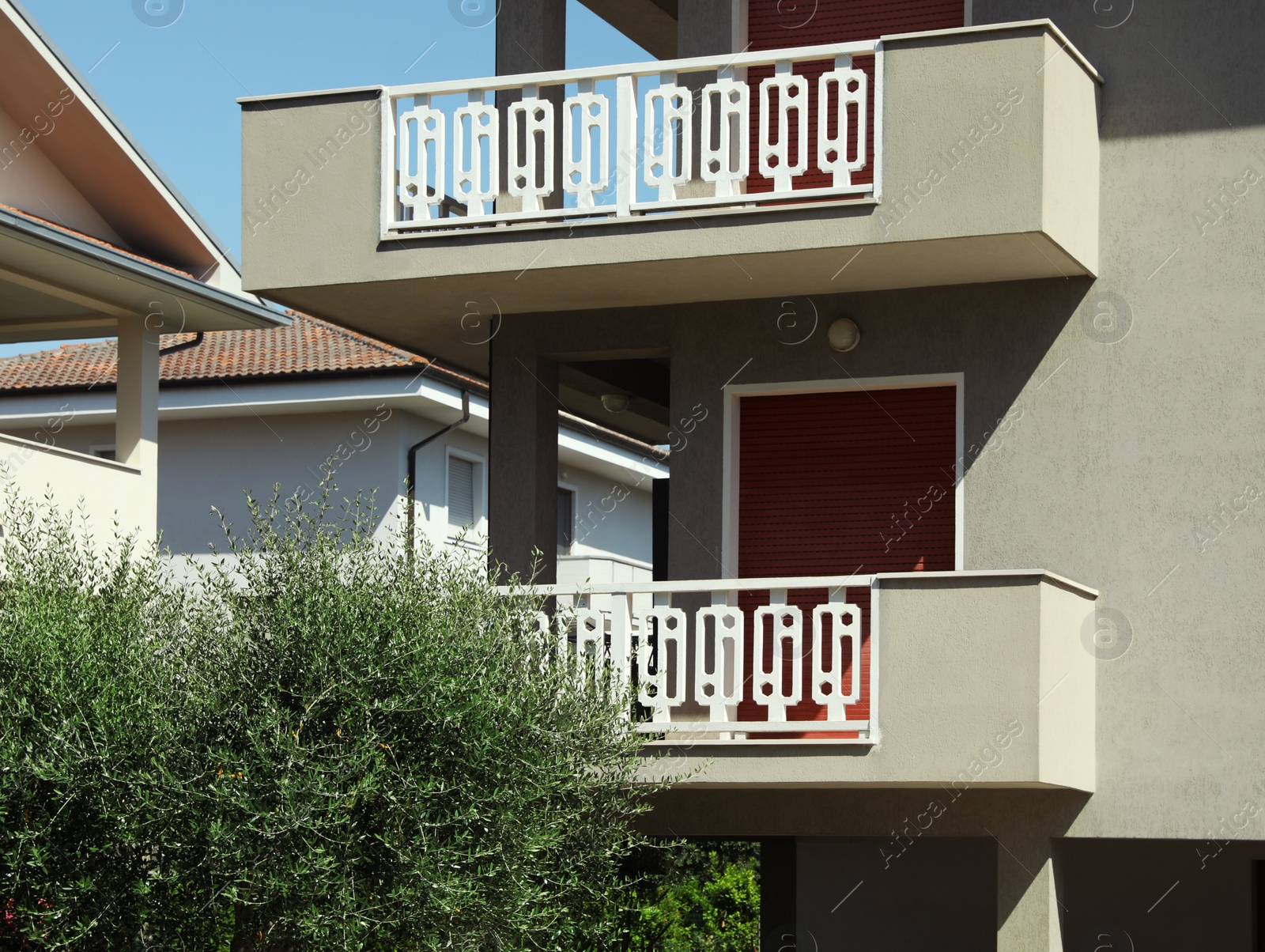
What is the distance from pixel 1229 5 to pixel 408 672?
818 centimetres

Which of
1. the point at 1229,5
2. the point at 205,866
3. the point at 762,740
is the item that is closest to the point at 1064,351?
the point at 1229,5

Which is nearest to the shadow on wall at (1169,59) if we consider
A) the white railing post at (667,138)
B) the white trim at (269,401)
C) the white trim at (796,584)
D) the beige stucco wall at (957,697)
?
the white railing post at (667,138)

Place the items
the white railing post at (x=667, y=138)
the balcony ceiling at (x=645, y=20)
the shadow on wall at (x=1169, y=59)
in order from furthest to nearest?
the balcony ceiling at (x=645, y=20) → the shadow on wall at (x=1169, y=59) → the white railing post at (x=667, y=138)

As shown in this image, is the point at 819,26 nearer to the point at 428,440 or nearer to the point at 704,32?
the point at 704,32

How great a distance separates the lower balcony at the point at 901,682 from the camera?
461 inches

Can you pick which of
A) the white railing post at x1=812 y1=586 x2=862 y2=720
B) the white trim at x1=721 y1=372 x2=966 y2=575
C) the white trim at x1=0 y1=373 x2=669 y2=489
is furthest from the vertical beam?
the white trim at x1=0 y1=373 x2=669 y2=489

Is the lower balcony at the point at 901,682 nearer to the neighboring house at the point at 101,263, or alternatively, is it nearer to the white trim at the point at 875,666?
the white trim at the point at 875,666

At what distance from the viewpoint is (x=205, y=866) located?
33.0 feet

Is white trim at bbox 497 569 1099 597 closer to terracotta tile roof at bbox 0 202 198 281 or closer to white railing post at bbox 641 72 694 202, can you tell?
white railing post at bbox 641 72 694 202

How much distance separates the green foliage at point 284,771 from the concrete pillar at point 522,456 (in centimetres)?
354

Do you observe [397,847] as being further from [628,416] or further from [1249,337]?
[628,416]

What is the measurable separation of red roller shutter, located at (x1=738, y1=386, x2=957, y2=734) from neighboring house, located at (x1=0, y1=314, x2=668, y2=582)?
10.9 metres

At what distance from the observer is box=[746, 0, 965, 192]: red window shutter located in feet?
47.8

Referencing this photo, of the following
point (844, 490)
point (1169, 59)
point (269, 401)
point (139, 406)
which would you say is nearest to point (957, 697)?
point (844, 490)
